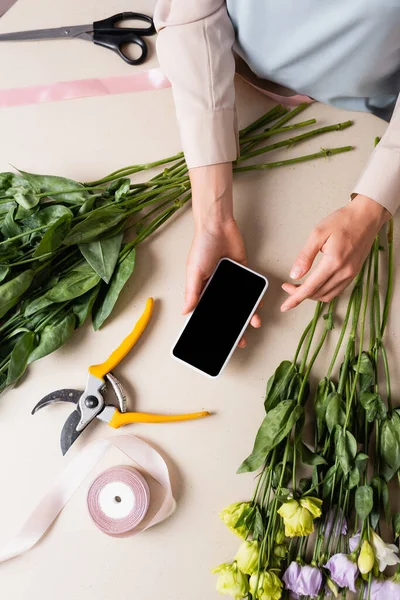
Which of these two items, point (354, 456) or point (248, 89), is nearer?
point (354, 456)

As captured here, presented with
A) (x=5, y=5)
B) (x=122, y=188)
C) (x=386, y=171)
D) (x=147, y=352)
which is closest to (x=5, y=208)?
(x=122, y=188)

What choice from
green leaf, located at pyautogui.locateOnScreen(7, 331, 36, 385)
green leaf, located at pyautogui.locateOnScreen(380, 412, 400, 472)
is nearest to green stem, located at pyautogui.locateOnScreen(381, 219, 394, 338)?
green leaf, located at pyautogui.locateOnScreen(380, 412, 400, 472)

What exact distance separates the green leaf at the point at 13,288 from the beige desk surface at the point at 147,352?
107 mm

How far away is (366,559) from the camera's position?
64 cm

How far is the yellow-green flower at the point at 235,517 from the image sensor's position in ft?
2.21

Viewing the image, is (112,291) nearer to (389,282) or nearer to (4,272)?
(4,272)

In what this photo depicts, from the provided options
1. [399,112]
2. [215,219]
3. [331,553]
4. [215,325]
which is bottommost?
[331,553]

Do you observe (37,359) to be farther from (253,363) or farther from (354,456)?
(354,456)

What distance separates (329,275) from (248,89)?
0.32 m

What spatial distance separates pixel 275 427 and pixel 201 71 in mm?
411

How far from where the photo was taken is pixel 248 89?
2.68 feet

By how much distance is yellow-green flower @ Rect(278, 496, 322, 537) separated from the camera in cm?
63

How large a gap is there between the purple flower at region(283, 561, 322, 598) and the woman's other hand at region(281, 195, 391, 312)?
0.96 ft

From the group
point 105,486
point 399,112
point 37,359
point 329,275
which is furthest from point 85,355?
point 399,112
